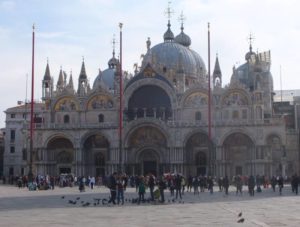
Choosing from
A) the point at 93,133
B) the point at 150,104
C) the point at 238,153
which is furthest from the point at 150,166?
the point at 238,153

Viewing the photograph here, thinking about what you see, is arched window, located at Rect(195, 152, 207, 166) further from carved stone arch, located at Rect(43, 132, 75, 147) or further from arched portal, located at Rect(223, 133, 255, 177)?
carved stone arch, located at Rect(43, 132, 75, 147)

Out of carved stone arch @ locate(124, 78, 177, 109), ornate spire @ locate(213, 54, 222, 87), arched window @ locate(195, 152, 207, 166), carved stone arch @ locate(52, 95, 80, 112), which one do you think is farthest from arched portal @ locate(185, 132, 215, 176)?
carved stone arch @ locate(52, 95, 80, 112)

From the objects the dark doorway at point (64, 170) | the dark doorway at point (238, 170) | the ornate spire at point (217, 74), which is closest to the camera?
the dark doorway at point (238, 170)

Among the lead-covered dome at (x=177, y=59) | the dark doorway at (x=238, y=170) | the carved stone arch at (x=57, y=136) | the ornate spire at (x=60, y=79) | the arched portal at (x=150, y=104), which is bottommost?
the dark doorway at (x=238, y=170)

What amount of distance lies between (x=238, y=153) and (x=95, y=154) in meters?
15.9

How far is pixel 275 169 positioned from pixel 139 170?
50.1ft

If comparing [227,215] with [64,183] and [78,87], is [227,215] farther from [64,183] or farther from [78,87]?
[78,87]

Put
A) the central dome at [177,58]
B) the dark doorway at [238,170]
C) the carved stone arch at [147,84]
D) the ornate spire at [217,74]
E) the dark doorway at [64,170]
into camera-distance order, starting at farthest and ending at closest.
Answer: the central dome at [177,58] < the ornate spire at [217,74] < the dark doorway at [64,170] < the carved stone arch at [147,84] < the dark doorway at [238,170]

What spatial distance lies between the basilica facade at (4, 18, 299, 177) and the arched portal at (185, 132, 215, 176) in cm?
11

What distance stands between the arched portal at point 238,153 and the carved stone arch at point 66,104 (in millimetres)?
17366

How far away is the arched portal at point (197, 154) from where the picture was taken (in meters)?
62.3

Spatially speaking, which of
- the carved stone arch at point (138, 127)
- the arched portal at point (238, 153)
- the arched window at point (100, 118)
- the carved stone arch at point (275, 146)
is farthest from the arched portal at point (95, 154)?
the carved stone arch at point (275, 146)

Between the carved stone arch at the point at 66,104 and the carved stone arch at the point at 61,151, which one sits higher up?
the carved stone arch at the point at 66,104

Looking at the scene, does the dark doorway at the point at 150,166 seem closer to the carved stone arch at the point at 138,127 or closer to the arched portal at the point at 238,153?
the carved stone arch at the point at 138,127
